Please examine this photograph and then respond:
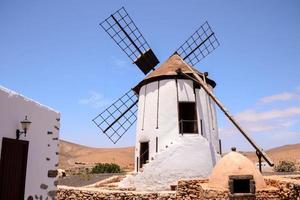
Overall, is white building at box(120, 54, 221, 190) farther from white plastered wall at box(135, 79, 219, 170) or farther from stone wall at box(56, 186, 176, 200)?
stone wall at box(56, 186, 176, 200)

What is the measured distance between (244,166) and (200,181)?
1.86 metres

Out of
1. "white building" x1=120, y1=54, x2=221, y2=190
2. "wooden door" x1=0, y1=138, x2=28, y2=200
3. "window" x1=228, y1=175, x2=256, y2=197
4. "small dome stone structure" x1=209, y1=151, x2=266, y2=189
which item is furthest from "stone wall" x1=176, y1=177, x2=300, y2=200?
"wooden door" x1=0, y1=138, x2=28, y2=200

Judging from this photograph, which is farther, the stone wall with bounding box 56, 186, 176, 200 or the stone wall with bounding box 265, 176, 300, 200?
the stone wall with bounding box 56, 186, 176, 200

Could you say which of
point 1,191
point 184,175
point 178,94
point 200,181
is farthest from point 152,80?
point 1,191

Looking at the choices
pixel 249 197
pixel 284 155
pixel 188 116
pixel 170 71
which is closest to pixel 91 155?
pixel 284 155

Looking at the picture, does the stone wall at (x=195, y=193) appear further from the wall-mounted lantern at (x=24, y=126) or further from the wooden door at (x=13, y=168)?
the wall-mounted lantern at (x=24, y=126)

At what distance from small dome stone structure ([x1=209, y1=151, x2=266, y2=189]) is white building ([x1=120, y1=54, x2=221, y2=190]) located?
268cm

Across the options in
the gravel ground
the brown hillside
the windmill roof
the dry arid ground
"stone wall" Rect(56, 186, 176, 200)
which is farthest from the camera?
the brown hillside

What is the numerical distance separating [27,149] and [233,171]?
7.54 metres

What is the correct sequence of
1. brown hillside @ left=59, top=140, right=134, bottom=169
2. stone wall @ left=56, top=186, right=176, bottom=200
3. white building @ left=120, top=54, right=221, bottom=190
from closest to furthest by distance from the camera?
stone wall @ left=56, top=186, right=176, bottom=200 < white building @ left=120, top=54, right=221, bottom=190 < brown hillside @ left=59, top=140, right=134, bottom=169

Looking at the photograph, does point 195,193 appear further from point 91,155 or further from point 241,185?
point 91,155

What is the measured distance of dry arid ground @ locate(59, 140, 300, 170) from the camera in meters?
45.5

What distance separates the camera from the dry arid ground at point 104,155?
149ft

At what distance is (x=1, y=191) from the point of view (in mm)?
5988
